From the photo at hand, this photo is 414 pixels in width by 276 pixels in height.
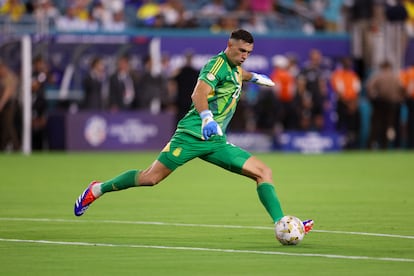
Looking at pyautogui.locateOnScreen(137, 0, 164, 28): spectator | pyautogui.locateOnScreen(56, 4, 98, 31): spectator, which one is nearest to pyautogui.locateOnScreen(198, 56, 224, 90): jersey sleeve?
pyautogui.locateOnScreen(56, 4, 98, 31): spectator

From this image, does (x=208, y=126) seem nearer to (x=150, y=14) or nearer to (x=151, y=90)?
(x=151, y=90)

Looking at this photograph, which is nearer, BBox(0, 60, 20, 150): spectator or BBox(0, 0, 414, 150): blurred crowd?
BBox(0, 60, 20, 150): spectator

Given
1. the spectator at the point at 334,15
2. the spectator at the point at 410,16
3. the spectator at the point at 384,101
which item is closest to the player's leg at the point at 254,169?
the spectator at the point at 384,101

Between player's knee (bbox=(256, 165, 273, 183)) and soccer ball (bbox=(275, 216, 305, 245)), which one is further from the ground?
player's knee (bbox=(256, 165, 273, 183))

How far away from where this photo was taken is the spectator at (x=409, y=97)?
33812 mm

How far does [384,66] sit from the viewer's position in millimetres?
32438

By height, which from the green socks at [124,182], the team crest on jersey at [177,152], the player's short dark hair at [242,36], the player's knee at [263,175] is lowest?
the green socks at [124,182]

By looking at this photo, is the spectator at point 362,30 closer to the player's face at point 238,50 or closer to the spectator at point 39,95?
the spectator at point 39,95

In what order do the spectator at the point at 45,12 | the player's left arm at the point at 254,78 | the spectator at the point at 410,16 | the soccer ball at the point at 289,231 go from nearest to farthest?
the soccer ball at the point at 289,231, the player's left arm at the point at 254,78, the spectator at the point at 45,12, the spectator at the point at 410,16

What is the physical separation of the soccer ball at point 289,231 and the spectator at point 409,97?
23.2 meters

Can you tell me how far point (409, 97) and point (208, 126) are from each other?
23.3 metres

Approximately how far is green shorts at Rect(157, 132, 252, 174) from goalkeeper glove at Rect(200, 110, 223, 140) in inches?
21.0

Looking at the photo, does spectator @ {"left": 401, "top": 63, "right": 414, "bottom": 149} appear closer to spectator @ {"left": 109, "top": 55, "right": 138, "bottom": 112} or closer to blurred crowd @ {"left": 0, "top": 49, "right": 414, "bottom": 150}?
blurred crowd @ {"left": 0, "top": 49, "right": 414, "bottom": 150}

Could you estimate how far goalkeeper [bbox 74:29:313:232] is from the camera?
11.5 m
